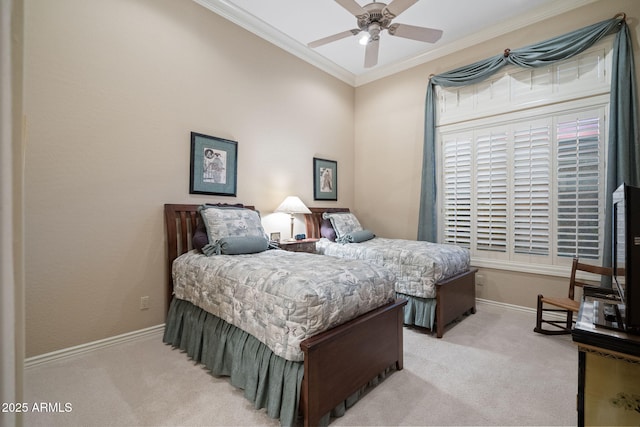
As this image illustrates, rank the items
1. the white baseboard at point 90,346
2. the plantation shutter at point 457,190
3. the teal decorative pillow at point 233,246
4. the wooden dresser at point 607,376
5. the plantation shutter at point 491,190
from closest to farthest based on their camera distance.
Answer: the wooden dresser at point 607,376, the white baseboard at point 90,346, the teal decorative pillow at point 233,246, the plantation shutter at point 491,190, the plantation shutter at point 457,190

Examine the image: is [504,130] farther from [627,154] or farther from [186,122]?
[186,122]

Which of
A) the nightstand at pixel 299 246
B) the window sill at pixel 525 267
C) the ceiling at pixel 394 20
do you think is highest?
the ceiling at pixel 394 20

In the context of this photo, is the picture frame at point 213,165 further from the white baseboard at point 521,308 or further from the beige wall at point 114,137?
the white baseboard at point 521,308

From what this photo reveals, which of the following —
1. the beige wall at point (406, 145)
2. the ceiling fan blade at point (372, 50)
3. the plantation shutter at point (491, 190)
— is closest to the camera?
the ceiling fan blade at point (372, 50)

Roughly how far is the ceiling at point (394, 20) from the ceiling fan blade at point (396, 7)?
930 millimetres

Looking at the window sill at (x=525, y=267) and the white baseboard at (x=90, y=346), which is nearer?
the white baseboard at (x=90, y=346)

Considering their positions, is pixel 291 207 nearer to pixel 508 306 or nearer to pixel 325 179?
pixel 325 179

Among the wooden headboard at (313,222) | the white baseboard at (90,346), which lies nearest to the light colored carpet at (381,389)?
the white baseboard at (90,346)

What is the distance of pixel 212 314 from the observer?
2361 mm

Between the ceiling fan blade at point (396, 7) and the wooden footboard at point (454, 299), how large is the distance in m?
2.52

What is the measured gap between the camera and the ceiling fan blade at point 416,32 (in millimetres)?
2803

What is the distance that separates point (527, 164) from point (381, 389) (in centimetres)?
318

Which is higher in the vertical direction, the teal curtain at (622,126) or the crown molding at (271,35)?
the crown molding at (271,35)

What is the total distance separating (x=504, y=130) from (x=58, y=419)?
4.96 metres
